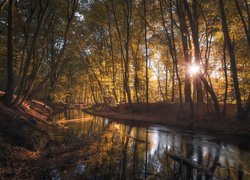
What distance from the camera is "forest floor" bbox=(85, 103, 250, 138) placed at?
12.5 metres

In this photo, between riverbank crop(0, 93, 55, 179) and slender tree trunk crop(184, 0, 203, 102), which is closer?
riverbank crop(0, 93, 55, 179)

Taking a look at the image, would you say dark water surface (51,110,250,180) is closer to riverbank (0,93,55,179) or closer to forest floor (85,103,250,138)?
riverbank (0,93,55,179)

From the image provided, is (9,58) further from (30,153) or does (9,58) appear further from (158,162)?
(158,162)

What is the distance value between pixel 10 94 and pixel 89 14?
1719cm

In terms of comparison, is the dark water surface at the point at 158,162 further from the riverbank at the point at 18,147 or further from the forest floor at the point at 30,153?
the riverbank at the point at 18,147

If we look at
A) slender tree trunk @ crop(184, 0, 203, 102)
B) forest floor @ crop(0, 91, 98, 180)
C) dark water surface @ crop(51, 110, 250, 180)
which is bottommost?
dark water surface @ crop(51, 110, 250, 180)

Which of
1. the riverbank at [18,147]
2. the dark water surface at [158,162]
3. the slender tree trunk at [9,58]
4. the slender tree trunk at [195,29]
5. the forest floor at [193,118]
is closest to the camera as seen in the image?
the riverbank at [18,147]

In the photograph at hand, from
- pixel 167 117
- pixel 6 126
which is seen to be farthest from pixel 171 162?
pixel 167 117

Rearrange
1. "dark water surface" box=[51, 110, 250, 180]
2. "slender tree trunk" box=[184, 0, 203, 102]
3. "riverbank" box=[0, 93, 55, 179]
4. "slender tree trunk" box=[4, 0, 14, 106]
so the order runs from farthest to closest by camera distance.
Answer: "slender tree trunk" box=[184, 0, 203, 102] → "slender tree trunk" box=[4, 0, 14, 106] → "dark water surface" box=[51, 110, 250, 180] → "riverbank" box=[0, 93, 55, 179]

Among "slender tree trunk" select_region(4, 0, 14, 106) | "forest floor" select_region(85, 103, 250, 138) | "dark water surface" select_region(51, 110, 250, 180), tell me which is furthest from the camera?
"forest floor" select_region(85, 103, 250, 138)

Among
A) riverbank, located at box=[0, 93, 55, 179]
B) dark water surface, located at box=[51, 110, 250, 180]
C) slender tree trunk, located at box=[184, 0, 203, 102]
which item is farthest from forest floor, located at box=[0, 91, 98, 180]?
slender tree trunk, located at box=[184, 0, 203, 102]

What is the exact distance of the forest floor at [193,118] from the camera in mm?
12500

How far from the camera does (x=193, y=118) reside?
52.2 ft

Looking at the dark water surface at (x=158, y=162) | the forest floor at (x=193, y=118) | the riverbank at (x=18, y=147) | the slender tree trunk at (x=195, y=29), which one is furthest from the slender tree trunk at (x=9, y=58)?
the forest floor at (x=193, y=118)
